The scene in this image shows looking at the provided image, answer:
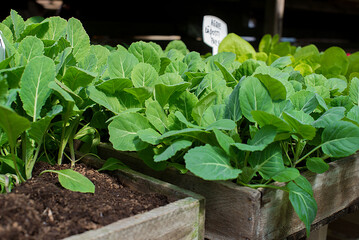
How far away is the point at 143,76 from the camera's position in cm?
83

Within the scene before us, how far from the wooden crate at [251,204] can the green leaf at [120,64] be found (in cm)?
18

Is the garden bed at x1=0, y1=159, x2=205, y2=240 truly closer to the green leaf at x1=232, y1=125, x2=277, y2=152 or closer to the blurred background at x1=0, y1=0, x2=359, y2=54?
the green leaf at x1=232, y1=125, x2=277, y2=152

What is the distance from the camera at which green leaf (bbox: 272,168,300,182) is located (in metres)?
0.65

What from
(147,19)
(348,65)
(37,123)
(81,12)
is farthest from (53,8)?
(37,123)

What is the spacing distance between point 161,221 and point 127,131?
0.72 feet

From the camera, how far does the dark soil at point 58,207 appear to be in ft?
1.72

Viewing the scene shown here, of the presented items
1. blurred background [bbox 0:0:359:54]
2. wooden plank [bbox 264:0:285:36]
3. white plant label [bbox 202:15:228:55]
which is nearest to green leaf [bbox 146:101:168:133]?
white plant label [bbox 202:15:228:55]

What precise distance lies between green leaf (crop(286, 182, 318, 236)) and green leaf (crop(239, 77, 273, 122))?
0.50 feet

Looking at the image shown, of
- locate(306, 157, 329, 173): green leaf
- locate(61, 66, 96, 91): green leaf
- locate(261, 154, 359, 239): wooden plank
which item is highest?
locate(61, 66, 96, 91): green leaf

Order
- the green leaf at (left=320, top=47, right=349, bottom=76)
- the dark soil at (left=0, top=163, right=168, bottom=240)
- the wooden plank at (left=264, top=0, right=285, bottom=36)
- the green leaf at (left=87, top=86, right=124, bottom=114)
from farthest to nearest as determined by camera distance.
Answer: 1. the wooden plank at (left=264, top=0, right=285, bottom=36)
2. the green leaf at (left=320, top=47, right=349, bottom=76)
3. the green leaf at (left=87, top=86, right=124, bottom=114)
4. the dark soil at (left=0, top=163, right=168, bottom=240)

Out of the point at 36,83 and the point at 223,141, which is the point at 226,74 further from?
the point at 36,83

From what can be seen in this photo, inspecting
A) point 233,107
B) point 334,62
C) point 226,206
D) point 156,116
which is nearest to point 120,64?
point 156,116

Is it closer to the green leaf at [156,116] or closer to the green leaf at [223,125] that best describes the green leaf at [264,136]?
the green leaf at [223,125]

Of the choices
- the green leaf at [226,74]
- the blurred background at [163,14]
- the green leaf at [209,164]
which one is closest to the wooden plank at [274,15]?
the blurred background at [163,14]
